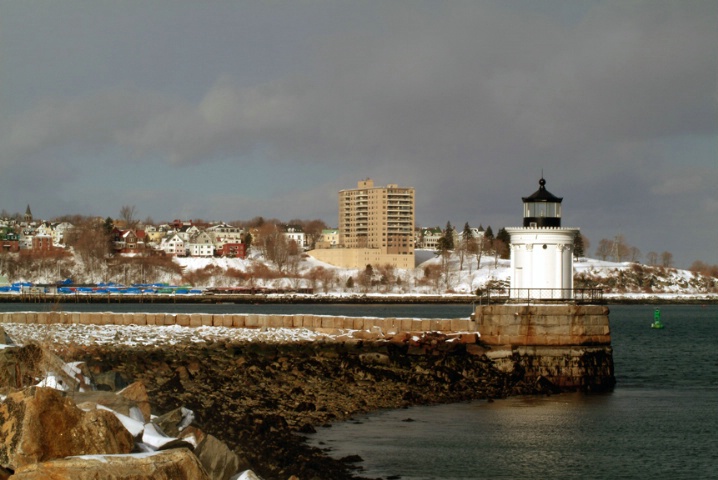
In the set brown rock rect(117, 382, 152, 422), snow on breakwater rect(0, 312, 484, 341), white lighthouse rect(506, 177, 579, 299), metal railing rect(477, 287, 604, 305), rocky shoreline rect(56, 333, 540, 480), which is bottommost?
rocky shoreline rect(56, 333, 540, 480)

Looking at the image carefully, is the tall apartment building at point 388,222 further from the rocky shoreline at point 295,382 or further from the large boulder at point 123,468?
the large boulder at point 123,468

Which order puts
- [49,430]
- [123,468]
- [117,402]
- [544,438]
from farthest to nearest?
[544,438]
[117,402]
[49,430]
[123,468]

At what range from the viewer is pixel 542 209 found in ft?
88.7

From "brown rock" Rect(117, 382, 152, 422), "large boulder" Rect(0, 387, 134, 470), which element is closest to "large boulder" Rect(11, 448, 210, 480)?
"large boulder" Rect(0, 387, 134, 470)

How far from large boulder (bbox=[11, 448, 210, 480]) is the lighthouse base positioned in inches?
635

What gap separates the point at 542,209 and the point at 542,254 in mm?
1430

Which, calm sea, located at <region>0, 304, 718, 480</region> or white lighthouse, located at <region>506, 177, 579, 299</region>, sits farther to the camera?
white lighthouse, located at <region>506, 177, 579, 299</region>

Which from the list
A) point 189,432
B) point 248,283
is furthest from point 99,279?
point 189,432

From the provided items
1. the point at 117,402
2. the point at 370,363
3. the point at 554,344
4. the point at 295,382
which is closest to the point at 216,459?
the point at 117,402

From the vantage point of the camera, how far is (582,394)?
2461 centimetres

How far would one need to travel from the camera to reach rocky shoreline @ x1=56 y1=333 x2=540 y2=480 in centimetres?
1491

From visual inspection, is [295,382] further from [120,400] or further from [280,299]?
[280,299]

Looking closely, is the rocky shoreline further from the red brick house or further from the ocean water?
the red brick house

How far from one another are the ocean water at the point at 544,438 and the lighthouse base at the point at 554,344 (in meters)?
0.72
